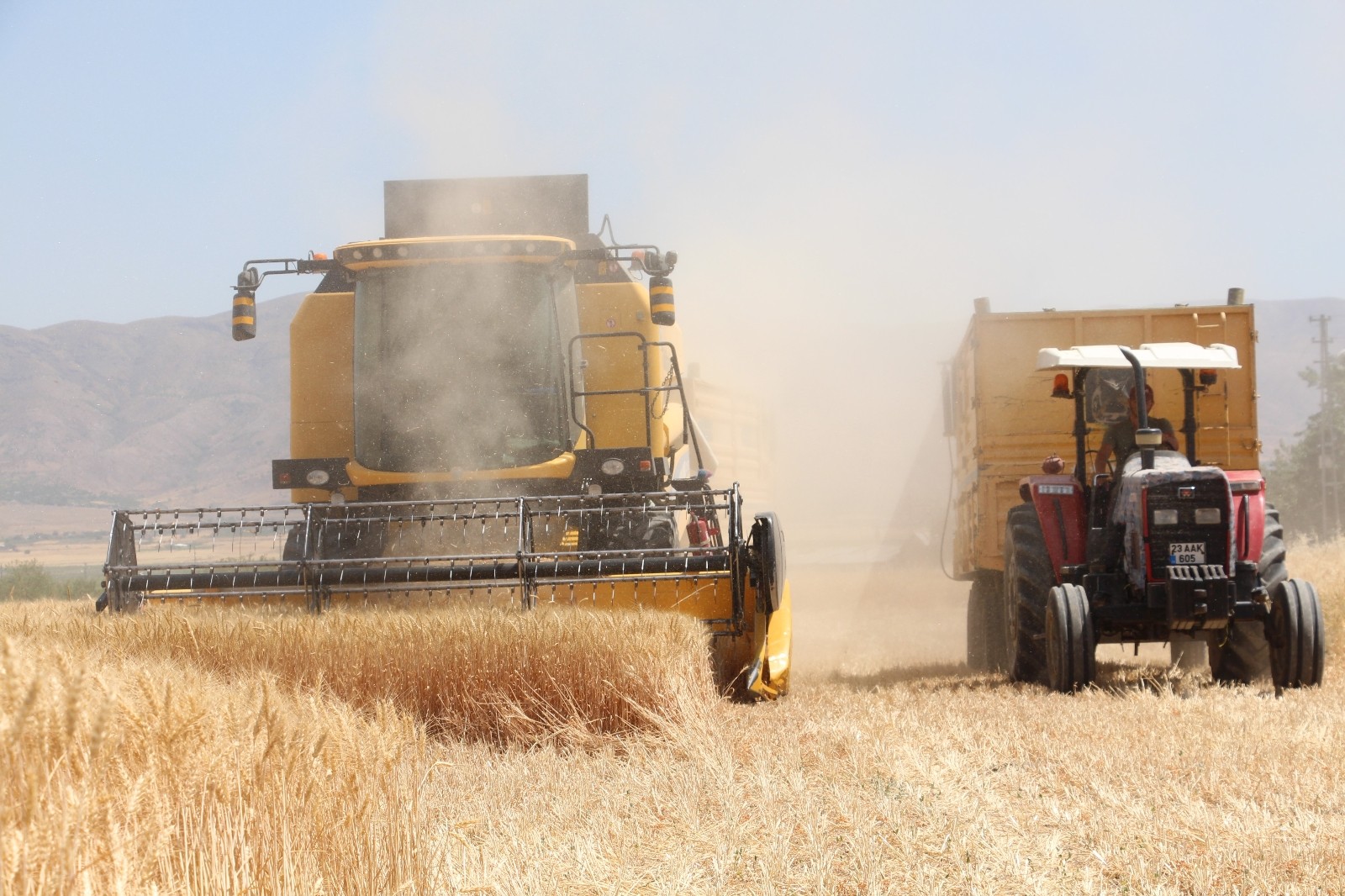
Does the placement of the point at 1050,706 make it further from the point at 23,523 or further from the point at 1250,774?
the point at 23,523

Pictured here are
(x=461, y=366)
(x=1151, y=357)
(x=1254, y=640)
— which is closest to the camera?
(x=1254, y=640)

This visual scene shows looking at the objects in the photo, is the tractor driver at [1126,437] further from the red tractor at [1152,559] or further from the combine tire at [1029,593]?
the combine tire at [1029,593]

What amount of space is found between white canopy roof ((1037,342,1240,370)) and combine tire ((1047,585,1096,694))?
1.36 m

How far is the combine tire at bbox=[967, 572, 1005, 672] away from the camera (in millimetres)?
10891

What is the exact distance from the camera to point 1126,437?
28.0ft

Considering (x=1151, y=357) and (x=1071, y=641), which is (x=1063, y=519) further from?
(x=1151, y=357)

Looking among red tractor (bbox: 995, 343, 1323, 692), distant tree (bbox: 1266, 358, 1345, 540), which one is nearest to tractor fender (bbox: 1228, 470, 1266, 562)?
red tractor (bbox: 995, 343, 1323, 692)

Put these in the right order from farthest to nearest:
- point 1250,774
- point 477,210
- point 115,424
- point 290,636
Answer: point 115,424
point 477,210
point 290,636
point 1250,774

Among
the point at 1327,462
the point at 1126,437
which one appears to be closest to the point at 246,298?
the point at 1126,437

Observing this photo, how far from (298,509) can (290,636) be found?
4.48ft

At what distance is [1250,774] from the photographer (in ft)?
16.3

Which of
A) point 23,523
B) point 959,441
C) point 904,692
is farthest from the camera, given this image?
point 23,523

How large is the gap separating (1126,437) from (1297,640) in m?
1.55

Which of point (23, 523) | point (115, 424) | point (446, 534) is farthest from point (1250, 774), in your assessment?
point (115, 424)
